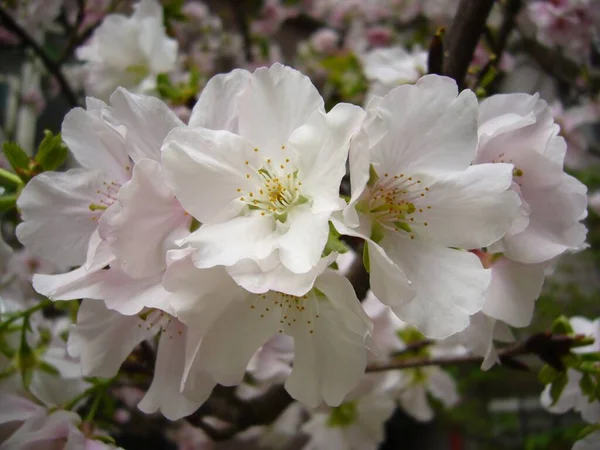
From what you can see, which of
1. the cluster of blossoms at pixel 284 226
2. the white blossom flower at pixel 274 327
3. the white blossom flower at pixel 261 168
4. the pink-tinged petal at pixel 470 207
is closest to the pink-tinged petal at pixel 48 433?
the cluster of blossoms at pixel 284 226

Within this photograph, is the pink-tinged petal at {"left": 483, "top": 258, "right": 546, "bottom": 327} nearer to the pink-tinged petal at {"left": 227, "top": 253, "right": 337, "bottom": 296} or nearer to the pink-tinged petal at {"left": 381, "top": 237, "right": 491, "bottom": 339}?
the pink-tinged petal at {"left": 381, "top": 237, "right": 491, "bottom": 339}

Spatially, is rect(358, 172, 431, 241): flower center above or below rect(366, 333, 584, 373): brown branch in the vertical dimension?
above

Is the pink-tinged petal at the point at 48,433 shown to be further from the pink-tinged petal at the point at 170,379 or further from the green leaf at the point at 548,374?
the green leaf at the point at 548,374

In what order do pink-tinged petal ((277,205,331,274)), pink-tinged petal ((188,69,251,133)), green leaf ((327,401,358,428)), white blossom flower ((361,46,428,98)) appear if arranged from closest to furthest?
1. pink-tinged petal ((277,205,331,274))
2. pink-tinged petal ((188,69,251,133))
3. white blossom flower ((361,46,428,98))
4. green leaf ((327,401,358,428))

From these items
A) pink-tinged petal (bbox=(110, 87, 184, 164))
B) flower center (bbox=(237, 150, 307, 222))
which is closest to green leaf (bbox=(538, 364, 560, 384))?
flower center (bbox=(237, 150, 307, 222))

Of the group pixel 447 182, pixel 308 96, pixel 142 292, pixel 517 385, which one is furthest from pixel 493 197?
pixel 517 385

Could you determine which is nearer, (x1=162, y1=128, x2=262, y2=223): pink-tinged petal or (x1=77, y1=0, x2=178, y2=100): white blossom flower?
(x1=162, y1=128, x2=262, y2=223): pink-tinged petal
